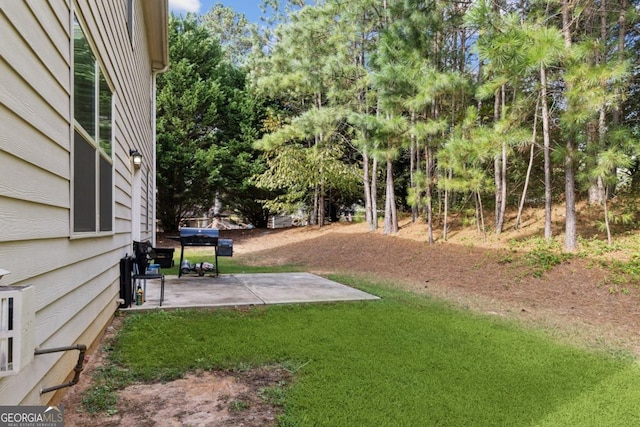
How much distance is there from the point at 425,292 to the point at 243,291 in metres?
2.62

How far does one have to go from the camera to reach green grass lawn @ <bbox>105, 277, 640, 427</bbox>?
232 cm

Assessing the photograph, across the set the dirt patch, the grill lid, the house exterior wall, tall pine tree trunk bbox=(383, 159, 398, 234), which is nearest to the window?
the house exterior wall

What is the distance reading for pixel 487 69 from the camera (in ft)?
23.0

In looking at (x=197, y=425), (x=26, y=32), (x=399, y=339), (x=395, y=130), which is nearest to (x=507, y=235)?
(x=395, y=130)

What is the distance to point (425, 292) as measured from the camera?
6.08m

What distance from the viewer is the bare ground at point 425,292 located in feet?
7.57

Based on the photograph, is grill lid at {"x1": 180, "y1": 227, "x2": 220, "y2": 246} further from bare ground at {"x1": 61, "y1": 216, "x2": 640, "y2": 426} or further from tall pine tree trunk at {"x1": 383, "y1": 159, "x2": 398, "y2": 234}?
tall pine tree trunk at {"x1": 383, "y1": 159, "x2": 398, "y2": 234}

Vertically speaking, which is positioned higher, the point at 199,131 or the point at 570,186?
the point at 199,131

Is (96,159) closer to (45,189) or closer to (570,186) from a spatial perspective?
(45,189)

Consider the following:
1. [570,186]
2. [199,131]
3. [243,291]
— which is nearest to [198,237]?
[243,291]

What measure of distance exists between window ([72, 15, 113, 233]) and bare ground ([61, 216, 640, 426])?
1.07m

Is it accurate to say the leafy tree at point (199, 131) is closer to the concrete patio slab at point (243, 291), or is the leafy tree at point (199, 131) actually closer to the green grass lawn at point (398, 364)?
the concrete patio slab at point (243, 291)

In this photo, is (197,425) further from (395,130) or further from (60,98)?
(395,130)

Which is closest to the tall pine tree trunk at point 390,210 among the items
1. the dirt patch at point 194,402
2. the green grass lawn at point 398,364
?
the green grass lawn at point 398,364
